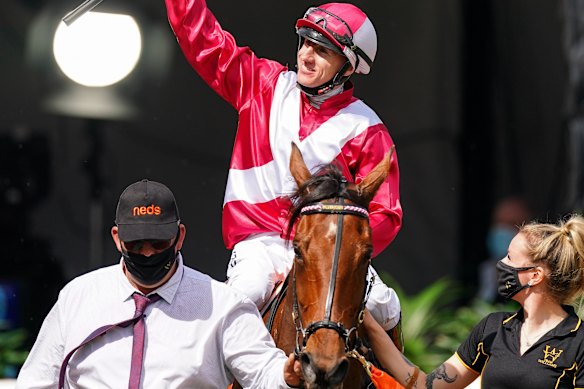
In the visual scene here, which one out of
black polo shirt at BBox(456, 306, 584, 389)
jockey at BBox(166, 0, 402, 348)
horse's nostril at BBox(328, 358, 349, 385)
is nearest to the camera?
horse's nostril at BBox(328, 358, 349, 385)

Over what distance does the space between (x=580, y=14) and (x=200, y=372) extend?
559cm

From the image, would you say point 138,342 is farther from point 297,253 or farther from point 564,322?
point 564,322

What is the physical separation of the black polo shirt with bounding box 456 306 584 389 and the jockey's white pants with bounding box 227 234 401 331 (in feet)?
1.30

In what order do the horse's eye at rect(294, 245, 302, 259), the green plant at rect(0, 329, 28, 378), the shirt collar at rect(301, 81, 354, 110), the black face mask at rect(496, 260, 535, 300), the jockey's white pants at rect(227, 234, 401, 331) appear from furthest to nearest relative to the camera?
the green plant at rect(0, 329, 28, 378), the shirt collar at rect(301, 81, 354, 110), the jockey's white pants at rect(227, 234, 401, 331), the black face mask at rect(496, 260, 535, 300), the horse's eye at rect(294, 245, 302, 259)

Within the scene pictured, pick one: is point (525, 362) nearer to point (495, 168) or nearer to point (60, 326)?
point (60, 326)

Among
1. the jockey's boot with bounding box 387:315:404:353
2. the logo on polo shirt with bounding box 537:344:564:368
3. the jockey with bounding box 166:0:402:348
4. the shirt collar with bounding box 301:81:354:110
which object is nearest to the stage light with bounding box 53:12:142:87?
the jockey with bounding box 166:0:402:348

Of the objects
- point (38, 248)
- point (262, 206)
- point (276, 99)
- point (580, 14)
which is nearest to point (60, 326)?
point (262, 206)

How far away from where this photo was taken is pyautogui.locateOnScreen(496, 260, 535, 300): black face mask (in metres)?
4.29

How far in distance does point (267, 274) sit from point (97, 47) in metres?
3.54

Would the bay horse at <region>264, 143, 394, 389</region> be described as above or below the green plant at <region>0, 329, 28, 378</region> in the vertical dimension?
above

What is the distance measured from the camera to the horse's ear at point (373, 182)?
13.0ft

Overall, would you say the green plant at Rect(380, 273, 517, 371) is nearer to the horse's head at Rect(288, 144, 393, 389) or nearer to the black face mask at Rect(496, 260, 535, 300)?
the black face mask at Rect(496, 260, 535, 300)

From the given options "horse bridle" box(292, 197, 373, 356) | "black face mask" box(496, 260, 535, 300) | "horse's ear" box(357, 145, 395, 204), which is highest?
"horse's ear" box(357, 145, 395, 204)

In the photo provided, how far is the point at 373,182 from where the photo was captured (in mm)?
4027
